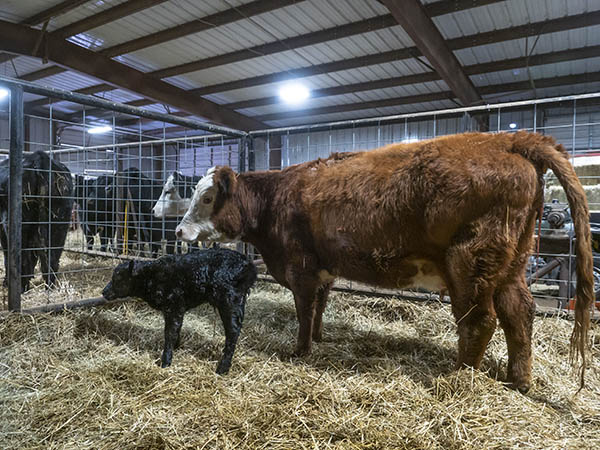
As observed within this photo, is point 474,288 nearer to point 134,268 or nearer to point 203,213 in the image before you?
point 203,213

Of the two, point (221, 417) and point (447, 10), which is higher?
point (447, 10)

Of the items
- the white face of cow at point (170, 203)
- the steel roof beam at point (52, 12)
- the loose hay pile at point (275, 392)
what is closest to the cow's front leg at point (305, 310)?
the loose hay pile at point (275, 392)

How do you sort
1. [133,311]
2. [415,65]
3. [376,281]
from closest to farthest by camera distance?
[376,281] → [133,311] → [415,65]

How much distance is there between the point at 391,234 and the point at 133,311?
8.88 feet

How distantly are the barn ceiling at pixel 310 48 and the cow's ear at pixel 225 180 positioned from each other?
2914 mm

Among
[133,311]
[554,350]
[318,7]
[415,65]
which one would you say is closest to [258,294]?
[133,311]

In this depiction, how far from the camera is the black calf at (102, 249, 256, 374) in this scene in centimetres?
261

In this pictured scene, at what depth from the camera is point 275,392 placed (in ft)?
7.22

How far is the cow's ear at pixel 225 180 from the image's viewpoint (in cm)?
308

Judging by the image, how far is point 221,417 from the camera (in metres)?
1.92

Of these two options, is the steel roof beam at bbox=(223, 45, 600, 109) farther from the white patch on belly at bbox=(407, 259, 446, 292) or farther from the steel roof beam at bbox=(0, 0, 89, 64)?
the white patch on belly at bbox=(407, 259, 446, 292)

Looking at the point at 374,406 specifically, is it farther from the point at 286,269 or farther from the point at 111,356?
Answer: the point at 111,356

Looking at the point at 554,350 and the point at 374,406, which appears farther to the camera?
the point at 554,350

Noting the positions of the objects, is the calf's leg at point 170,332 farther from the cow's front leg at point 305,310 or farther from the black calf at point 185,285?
the cow's front leg at point 305,310
